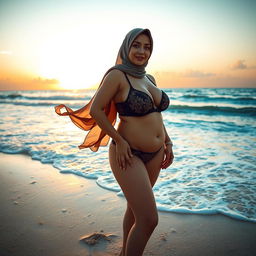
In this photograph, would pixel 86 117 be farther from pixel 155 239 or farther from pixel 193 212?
pixel 193 212

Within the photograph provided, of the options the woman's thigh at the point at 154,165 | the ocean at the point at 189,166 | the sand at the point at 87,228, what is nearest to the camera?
the woman's thigh at the point at 154,165

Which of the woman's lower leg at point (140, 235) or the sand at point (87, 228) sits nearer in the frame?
the woman's lower leg at point (140, 235)

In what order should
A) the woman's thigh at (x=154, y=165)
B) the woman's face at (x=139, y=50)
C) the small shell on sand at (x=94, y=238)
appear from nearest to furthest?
1. the woman's face at (x=139, y=50)
2. the woman's thigh at (x=154, y=165)
3. the small shell on sand at (x=94, y=238)

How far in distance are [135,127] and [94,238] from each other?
5.56ft

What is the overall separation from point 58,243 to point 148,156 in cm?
168

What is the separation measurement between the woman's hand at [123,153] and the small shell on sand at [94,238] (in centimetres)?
142

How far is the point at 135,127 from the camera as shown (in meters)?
1.94

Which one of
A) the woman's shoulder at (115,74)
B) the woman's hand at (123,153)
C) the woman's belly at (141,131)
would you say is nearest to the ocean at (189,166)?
the woman's belly at (141,131)

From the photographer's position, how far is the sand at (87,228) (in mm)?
2580

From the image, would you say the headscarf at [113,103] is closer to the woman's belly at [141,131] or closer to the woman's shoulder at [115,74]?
the woman's shoulder at [115,74]

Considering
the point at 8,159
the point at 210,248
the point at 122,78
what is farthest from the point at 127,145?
the point at 8,159

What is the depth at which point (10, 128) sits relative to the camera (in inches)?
376

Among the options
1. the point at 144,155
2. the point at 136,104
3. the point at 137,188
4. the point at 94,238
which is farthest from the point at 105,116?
the point at 94,238

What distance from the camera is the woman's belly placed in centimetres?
194
